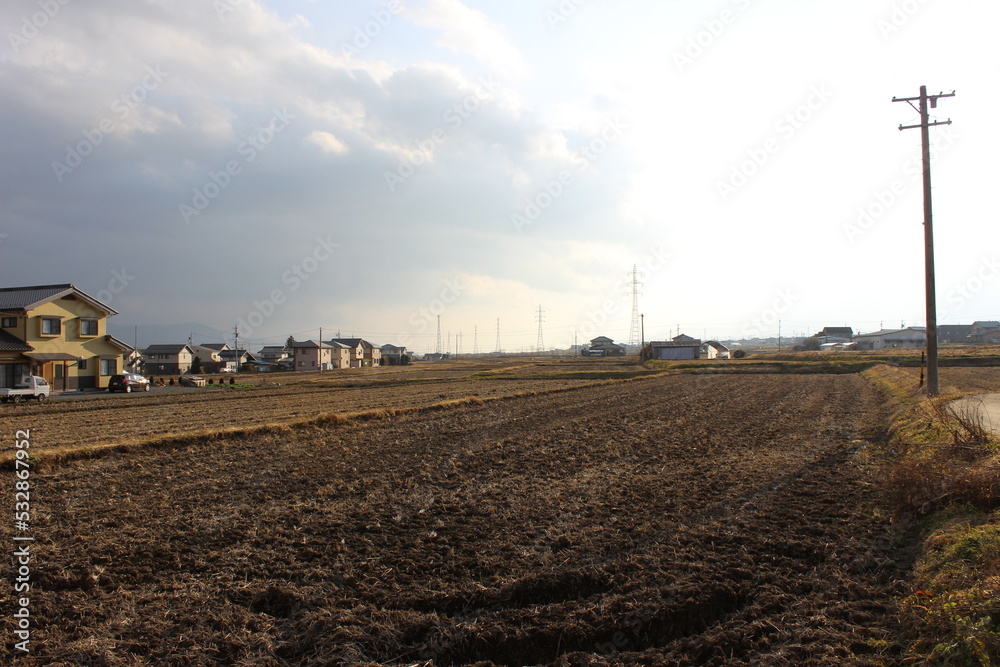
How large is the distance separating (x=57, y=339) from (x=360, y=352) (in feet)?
175

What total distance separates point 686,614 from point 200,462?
9.90 metres

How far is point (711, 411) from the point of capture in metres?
18.5

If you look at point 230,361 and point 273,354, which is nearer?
point 230,361

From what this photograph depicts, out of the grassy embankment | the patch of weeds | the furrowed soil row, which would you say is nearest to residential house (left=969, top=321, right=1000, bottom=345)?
the grassy embankment

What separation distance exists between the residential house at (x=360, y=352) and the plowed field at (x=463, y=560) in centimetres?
7359

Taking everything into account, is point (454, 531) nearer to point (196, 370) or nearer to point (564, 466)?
point (564, 466)

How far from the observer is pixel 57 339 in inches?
1248

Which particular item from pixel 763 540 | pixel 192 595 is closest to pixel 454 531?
pixel 192 595

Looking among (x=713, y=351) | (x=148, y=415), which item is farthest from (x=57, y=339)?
(x=713, y=351)

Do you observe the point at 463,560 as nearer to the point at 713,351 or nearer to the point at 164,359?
the point at 164,359

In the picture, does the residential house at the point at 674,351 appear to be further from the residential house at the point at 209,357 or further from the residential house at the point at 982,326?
the residential house at the point at 982,326

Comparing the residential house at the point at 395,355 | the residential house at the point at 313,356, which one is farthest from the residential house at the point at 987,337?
the residential house at the point at 313,356

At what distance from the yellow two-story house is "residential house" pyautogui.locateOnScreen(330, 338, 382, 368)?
44945 mm

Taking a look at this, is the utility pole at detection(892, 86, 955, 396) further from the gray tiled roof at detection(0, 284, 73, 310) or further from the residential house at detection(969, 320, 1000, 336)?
the residential house at detection(969, 320, 1000, 336)
